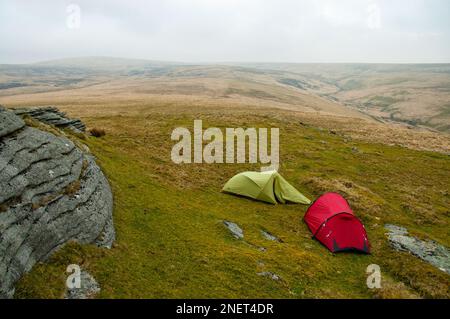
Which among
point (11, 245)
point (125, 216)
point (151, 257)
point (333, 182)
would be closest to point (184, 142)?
point (333, 182)

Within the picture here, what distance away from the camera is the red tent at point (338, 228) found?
1989 cm

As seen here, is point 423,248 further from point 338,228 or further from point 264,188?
point 264,188

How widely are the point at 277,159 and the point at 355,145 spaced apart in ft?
60.7

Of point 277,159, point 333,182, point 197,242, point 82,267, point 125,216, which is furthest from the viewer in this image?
point 277,159

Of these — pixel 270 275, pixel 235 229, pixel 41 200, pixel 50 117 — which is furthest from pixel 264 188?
pixel 50 117

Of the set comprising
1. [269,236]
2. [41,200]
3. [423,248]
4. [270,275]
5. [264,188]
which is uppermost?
[41,200]

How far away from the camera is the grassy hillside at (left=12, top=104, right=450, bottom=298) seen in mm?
13812

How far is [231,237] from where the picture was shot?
19188 millimetres

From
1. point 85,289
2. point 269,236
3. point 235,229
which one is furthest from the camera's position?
point 269,236

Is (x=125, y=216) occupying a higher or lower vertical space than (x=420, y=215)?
higher

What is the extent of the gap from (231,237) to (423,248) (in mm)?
→ 11395

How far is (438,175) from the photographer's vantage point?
40.4 metres

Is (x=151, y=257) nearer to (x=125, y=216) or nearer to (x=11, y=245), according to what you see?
(x=125, y=216)
